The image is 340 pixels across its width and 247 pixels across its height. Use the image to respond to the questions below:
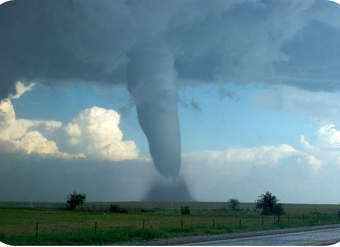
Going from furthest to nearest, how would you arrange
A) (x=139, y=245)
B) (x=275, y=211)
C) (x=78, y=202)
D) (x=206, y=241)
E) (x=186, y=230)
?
(x=78, y=202), (x=275, y=211), (x=186, y=230), (x=206, y=241), (x=139, y=245)

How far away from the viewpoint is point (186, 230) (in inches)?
1571

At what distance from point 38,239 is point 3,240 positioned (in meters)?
2.43

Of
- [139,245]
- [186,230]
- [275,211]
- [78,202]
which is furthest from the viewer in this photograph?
[78,202]

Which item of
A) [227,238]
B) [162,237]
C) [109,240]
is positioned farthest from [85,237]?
[227,238]

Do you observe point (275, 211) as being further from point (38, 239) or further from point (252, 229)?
point (38, 239)

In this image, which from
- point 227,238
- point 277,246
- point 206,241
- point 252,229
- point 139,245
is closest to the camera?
point 277,246

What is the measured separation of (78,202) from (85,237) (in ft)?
305

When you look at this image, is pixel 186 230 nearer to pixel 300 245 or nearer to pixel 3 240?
pixel 300 245

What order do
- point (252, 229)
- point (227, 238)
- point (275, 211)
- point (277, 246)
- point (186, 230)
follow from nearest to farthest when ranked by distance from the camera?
point (277, 246) → point (227, 238) → point (186, 230) → point (252, 229) → point (275, 211)

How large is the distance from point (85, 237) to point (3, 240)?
16.7 ft

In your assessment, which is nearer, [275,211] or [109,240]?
[109,240]

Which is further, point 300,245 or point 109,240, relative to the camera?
point 109,240

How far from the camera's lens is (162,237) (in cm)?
3469

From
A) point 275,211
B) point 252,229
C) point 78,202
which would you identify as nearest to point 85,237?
point 252,229
